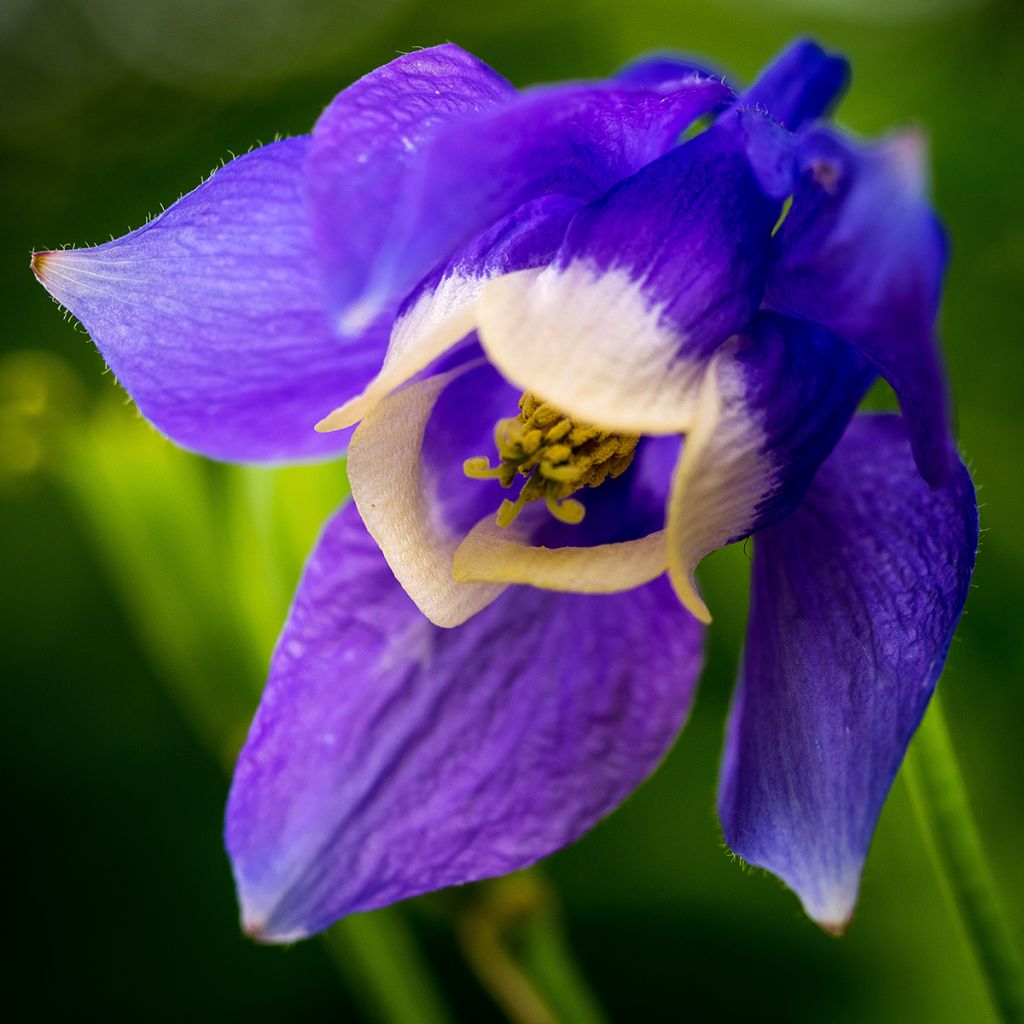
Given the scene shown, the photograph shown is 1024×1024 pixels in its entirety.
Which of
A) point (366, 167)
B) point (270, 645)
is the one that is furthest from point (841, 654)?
point (270, 645)

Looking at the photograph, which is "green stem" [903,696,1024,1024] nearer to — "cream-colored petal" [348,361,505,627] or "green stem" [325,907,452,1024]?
"cream-colored petal" [348,361,505,627]

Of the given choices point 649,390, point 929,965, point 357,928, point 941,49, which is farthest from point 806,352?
point 941,49

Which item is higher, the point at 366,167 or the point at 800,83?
the point at 366,167

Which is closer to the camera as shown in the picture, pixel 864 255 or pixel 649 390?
pixel 864 255

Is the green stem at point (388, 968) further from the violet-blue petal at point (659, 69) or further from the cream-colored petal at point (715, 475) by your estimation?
the violet-blue petal at point (659, 69)

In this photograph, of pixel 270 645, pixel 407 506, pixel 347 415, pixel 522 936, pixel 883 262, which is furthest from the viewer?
pixel 270 645

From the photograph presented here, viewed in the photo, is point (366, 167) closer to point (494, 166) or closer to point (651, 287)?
point (494, 166)

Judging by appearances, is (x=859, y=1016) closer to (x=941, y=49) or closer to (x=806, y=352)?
(x=806, y=352)
